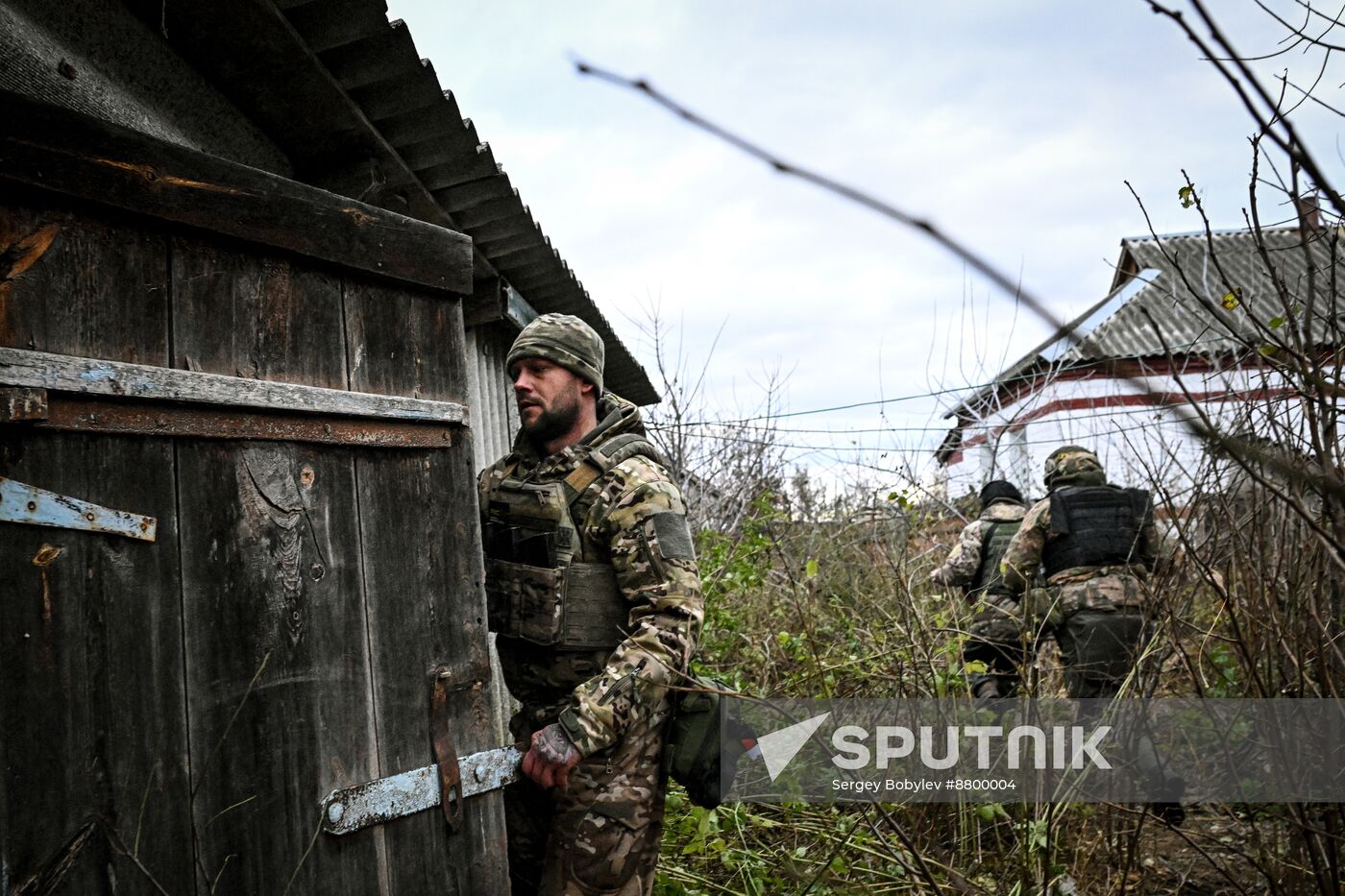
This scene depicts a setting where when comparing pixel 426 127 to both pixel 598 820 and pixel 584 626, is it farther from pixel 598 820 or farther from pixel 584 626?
pixel 598 820

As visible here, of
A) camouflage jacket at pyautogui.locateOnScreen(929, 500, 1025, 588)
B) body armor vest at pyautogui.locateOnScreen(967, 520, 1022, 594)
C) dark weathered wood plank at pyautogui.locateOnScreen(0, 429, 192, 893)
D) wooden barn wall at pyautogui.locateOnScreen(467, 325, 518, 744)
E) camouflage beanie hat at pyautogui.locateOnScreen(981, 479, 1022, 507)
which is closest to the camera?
dark weathered wood plank at pyautogui.locateOnScreen(0, 429, 192, 893)

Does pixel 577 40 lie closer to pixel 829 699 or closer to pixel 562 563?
pixel 562 563

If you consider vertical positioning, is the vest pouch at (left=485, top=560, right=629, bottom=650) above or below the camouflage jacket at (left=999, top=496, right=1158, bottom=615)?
above

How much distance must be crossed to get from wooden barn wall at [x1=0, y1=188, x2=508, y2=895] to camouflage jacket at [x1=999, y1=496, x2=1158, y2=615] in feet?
11.8

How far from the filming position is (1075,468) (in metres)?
5.47

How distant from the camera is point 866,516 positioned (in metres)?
9.13

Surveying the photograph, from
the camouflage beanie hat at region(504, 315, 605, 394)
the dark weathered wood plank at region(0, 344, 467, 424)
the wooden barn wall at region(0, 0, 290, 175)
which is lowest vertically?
the dark weathered wood plank at region(0, 344, 467, 424)

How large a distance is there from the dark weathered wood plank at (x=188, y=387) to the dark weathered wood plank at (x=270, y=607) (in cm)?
6

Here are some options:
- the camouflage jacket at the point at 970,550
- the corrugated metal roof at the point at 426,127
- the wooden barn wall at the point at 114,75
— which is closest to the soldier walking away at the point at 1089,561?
the camouflage jacket at the point at 970,550

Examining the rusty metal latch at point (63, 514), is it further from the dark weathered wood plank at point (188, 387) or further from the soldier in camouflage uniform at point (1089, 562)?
the soldier in camouflage uniform at point (1089, 562)

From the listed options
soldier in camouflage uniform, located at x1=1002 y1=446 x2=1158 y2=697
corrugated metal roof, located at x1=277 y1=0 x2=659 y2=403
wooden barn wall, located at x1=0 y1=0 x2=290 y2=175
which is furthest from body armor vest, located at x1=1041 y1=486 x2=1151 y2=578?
wooden barn wall, located at x1=0 y1=0 x2=290 y2=175

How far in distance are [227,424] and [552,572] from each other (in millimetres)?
954

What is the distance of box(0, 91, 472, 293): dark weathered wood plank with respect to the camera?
1.54 metres

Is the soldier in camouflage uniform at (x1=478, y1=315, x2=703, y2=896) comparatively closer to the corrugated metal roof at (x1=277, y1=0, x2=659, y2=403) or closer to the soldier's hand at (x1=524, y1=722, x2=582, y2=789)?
the soldier's hand at (x1=524, y1=722, x2=582, y2=789)
